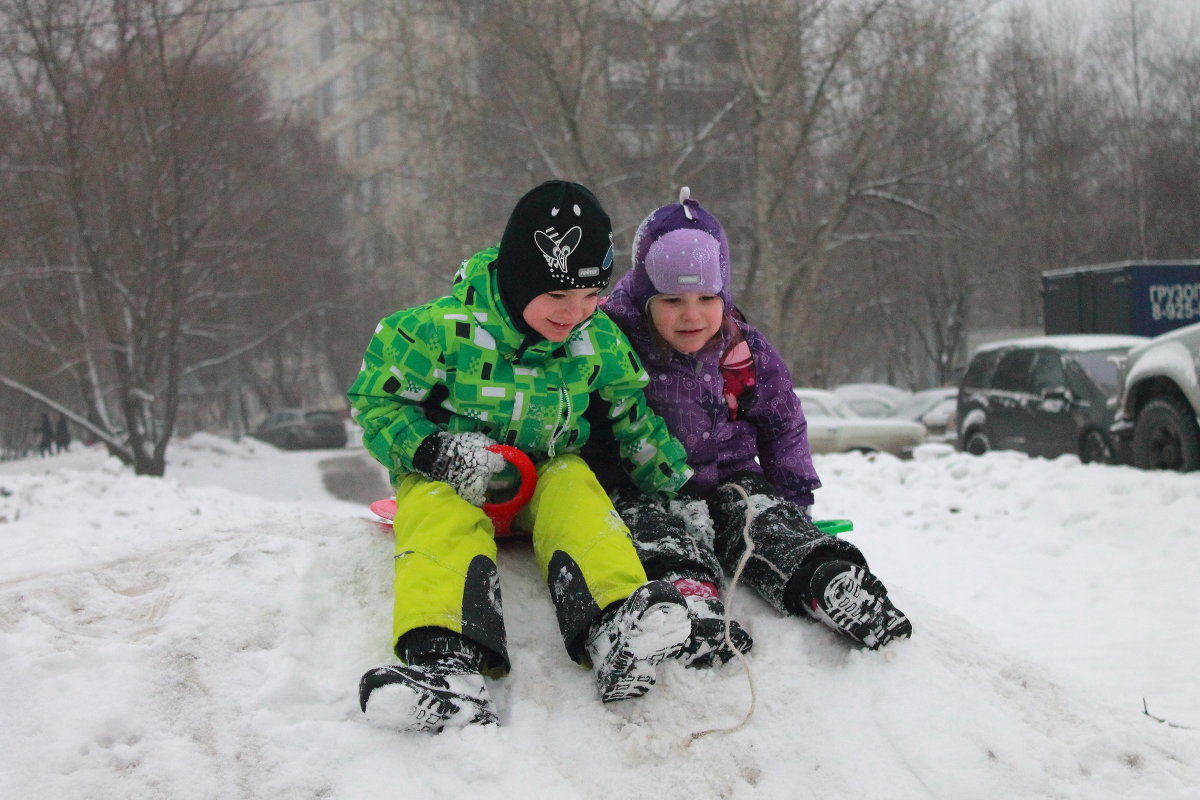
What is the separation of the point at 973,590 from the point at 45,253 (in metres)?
14.9

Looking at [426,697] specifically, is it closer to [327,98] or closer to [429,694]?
[429,694]

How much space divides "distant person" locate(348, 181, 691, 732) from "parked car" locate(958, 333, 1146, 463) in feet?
24.5

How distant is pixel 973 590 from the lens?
19.1 feet

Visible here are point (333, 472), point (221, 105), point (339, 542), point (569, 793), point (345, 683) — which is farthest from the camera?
point (333, 472)

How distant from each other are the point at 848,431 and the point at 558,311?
10.2 meters

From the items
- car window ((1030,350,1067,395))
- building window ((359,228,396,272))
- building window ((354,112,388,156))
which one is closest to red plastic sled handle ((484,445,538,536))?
car window ((1030,350,1067,395))

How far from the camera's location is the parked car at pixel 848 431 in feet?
41.5

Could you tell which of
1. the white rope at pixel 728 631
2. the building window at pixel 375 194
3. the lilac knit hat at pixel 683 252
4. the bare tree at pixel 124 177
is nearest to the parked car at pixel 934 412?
the bare tree at pixel 124 177

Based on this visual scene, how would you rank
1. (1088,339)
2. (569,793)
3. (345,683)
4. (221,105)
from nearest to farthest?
1. (569,793)
2. (345,683)
3. (1088,339)
4. (221,105)

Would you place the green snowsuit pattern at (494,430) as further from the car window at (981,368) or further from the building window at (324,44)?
the building window at (324,44)

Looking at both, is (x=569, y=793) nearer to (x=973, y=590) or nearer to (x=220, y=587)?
(x=220, y=587)

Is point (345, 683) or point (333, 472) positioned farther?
point (333, 472)

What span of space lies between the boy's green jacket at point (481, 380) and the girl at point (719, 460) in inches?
10.3

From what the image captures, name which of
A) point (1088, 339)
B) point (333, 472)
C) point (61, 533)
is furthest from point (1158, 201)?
point (61, 533)
